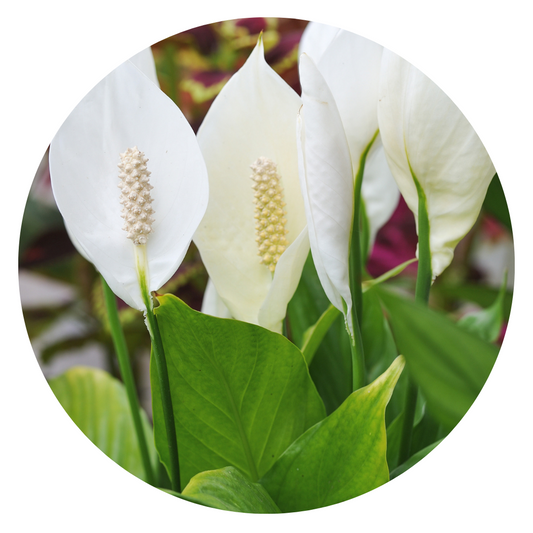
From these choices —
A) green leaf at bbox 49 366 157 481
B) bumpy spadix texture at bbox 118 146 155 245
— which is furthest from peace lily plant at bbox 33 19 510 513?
green leaf at bbox 49 366 157 481

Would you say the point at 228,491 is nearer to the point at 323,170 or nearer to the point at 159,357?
the point at 159,357

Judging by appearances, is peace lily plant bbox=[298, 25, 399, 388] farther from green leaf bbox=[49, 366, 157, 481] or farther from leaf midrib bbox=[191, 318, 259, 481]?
green leaf bbox=[49, 366, 157, 481]

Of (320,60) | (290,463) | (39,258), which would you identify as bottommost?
(290,463)

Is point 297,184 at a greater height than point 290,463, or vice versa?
point 297,184

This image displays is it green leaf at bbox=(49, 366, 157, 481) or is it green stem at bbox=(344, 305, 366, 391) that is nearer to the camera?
green stem at bbox=(344, 305, 366, 391)

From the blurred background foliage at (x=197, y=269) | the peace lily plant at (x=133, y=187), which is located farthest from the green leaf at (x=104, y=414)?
the peace lily plant at (x=133, y=187)

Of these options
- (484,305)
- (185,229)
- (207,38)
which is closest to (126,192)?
(185,229)

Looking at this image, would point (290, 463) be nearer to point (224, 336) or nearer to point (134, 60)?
point (224, 336)
